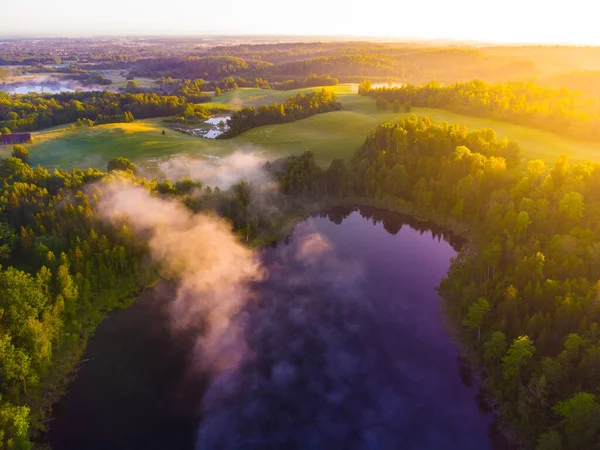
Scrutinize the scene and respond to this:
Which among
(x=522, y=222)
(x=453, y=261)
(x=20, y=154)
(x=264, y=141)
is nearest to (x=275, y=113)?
(x=264, y=141)

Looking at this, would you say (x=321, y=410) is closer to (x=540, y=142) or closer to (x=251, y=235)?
(x=251, y=235)

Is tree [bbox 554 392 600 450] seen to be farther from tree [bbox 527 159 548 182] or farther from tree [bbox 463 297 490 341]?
tree [bbox 527 159 548 182]

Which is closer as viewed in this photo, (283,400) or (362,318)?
(283,400)

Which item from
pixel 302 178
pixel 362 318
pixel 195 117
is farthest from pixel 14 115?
pixel 362 318

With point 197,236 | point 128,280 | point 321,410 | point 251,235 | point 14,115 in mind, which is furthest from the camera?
point 14,115

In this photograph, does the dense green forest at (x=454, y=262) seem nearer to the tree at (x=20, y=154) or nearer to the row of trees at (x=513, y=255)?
the row of trees at (x=513, y=255)

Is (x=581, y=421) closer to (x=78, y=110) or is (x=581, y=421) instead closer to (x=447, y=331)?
(x=447, y=331)

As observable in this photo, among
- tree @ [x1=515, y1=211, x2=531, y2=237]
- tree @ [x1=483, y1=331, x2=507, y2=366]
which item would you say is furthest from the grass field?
tree @ [x1=483, y1=331, x2=507, y2=366]
